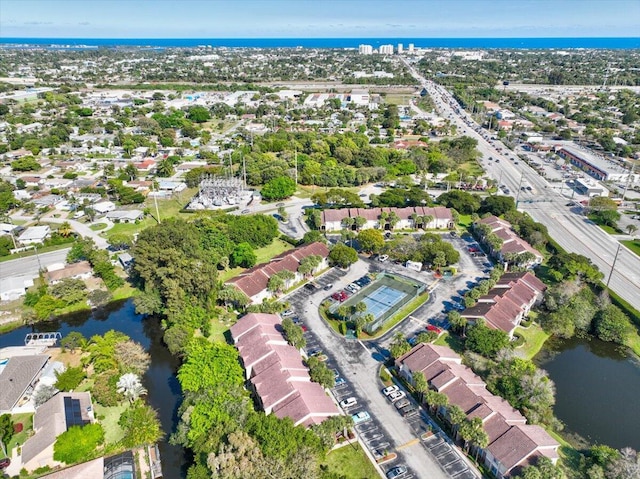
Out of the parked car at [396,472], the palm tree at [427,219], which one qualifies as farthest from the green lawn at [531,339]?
the palm tree at [427,219]

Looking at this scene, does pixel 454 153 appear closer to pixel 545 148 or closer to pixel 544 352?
pixel 545 148

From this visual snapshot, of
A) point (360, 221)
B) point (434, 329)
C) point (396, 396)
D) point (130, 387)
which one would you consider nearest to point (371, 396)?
point (396, 396)

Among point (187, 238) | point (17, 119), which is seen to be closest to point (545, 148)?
point (187, 238)

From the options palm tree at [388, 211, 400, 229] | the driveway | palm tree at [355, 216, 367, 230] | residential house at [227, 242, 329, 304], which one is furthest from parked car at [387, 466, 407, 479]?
palm tree at [388, 211, 400, 229]

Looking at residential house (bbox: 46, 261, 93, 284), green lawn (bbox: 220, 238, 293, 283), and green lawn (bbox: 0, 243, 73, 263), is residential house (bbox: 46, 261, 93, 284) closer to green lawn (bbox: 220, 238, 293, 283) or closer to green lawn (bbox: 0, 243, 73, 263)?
green lawn (bbox: 0, 243, 73, 263)

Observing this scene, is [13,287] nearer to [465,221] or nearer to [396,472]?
[396,472]

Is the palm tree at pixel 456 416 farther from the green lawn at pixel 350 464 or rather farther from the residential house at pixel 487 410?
the green lawn at pixel 350 464
